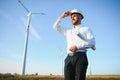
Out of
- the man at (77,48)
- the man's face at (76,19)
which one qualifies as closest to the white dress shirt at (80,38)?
the man at (77,48)

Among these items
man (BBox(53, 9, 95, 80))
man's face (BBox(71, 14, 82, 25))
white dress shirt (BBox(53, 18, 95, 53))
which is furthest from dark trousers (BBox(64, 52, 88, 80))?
man's face (BBox(71, 14, 82, 25))

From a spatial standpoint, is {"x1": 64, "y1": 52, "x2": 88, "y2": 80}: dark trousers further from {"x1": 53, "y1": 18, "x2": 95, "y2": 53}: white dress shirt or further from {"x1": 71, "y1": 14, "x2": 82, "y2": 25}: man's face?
{"x1": 71, "y1": 14, "x2": 82, "y2": 25}: man's face

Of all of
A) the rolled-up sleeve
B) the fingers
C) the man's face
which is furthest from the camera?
the man's face

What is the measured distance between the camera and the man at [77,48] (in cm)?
428

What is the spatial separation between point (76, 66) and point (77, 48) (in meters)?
0.36

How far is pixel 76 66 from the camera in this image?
4320mm

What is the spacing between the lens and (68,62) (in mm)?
4391

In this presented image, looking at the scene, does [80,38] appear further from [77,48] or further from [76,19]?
[76,19]

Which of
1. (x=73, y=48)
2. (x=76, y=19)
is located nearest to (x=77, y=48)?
(x=73, y=48)

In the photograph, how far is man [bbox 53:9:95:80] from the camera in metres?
4.28

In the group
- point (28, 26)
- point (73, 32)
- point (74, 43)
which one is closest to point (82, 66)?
point (74, 43)

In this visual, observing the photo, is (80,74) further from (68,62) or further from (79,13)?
(79,13)

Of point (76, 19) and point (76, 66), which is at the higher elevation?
point (76, 19)

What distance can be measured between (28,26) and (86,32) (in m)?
17.6
